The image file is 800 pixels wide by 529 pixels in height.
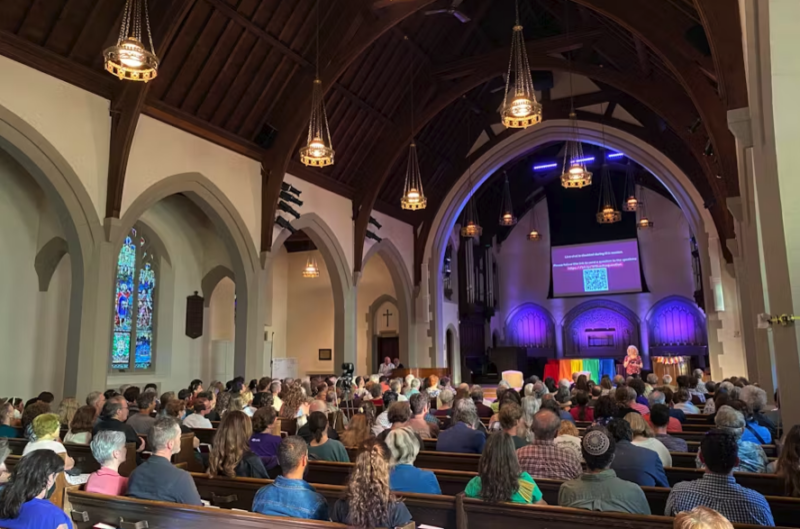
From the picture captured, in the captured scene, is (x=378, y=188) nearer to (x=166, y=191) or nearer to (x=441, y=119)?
(x=441, y=119)

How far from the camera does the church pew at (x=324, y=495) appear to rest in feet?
9.41

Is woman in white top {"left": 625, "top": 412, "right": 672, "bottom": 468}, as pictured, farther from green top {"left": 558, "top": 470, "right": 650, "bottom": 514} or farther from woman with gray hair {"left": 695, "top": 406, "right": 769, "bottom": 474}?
green top {"left": 558, "top": 470, "right": 650, "bottom": 514}

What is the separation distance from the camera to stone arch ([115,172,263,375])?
10.3 m

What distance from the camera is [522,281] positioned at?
73.7ft

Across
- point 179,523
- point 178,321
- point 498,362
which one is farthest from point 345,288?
point 179,523

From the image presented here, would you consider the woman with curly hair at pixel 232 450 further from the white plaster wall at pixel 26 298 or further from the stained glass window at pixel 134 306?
the stained glass window at pixel 134 306

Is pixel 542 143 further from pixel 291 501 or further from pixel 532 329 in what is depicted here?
pixel 291 501

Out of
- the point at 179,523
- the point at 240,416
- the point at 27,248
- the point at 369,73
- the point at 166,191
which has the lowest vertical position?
the point at 179,523

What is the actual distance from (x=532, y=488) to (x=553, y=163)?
18.2 meters

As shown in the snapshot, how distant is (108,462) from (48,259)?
8867 millimetres

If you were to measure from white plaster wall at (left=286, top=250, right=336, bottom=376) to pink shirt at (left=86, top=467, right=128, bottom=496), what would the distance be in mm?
14958

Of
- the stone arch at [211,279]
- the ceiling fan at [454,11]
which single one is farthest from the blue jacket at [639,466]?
the stone arch at [211,279]

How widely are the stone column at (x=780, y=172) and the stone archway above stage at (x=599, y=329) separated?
16331 millimetres

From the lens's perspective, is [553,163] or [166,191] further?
[553,163]
